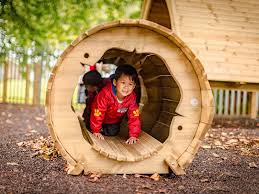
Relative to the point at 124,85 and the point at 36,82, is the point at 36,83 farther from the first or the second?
the point at 124,85

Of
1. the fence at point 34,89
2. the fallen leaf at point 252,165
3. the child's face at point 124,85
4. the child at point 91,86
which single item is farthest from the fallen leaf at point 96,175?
the fence at point 34,89

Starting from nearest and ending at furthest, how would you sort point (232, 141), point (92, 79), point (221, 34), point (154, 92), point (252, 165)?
1. point (252, 165)
2. point (154, 92)
3. point (92, 79)
4. point (232, 141)
5. point (221, 34)

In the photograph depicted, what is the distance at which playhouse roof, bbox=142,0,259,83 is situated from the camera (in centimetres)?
722

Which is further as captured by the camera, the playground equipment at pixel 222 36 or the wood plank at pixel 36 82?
the wood plank at pixel 36 82

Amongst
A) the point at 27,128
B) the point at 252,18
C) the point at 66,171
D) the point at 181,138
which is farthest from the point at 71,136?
the point at 252,18

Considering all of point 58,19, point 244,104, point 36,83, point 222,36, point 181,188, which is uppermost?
point 58,19

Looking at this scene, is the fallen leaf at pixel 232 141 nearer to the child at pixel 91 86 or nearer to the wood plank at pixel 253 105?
the child at pixel 91 86

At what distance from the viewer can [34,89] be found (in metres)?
12.5

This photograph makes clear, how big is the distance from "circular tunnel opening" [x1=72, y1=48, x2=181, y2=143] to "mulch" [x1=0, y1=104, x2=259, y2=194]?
0.67 m

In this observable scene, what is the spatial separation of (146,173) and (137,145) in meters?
0.55

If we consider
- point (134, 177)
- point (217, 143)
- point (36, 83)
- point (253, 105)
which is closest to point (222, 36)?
point (217, 143)

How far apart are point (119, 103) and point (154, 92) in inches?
51.9

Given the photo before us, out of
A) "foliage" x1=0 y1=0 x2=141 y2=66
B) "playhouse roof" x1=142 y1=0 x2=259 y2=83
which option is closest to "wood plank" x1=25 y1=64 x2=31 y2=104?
"foliage" x1=0 y1=0 x2=141 y2=66

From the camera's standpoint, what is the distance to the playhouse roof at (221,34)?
7.22 m
